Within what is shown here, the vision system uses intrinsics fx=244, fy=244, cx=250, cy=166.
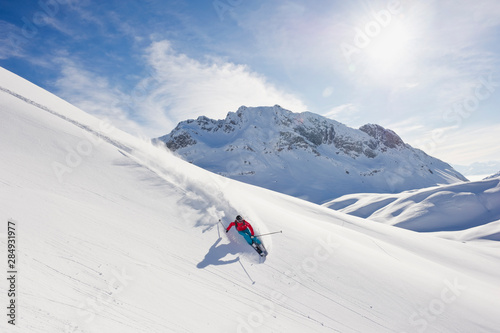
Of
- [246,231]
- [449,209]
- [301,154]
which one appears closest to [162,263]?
[246,231]

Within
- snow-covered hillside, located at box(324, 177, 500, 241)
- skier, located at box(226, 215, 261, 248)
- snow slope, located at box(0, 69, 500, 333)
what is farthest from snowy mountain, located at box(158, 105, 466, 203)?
skier, located at box(226, 215, 261, 248)

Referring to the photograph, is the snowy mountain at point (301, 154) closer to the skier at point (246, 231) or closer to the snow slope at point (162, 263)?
the snow slope at point (162, 263)

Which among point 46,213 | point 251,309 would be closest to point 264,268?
point 251,309

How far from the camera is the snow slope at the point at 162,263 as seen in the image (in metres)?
5.25

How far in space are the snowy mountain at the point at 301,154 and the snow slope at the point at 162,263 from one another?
78630 mm

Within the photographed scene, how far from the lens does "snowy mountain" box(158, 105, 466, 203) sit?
107312 millimetres

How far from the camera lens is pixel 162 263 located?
692cm

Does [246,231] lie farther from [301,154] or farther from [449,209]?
[301,154]

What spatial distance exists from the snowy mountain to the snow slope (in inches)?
3096

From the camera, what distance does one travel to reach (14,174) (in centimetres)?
813

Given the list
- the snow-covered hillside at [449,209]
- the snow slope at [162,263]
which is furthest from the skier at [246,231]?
the snow-covered hillside at [449,209]

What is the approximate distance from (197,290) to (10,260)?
405 cm

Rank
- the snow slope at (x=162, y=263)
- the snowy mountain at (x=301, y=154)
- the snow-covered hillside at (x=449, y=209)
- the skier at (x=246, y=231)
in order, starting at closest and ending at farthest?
the snow slope at (x=162, y=263) → the skier at (x=246, y=231) → the snow-covered hillside at (x=449, y=209) → the snowy mountain at (x=301, y=154)

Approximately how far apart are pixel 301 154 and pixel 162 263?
410 ft
